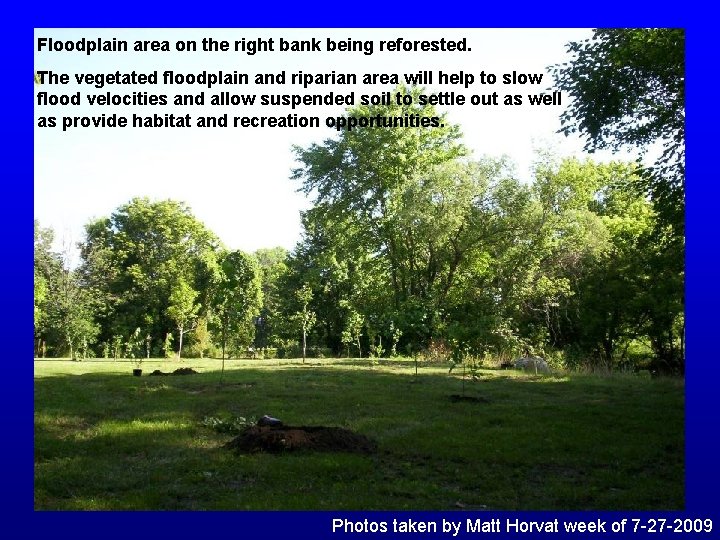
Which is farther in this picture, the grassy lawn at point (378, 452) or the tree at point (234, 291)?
the tree at point (234, 291)

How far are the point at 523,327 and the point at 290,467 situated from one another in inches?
1012

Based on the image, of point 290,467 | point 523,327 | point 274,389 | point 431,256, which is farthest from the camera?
point 431,256

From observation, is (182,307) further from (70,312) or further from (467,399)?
(467,399)

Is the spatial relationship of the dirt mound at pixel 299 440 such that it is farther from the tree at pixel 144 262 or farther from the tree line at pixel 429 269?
the tree at pixel 144 262

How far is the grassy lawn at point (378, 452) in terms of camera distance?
7.46 meters

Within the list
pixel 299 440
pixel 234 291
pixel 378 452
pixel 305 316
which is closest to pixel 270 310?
pixel 305 316

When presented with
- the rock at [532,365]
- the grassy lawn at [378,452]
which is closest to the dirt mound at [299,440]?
the grassy lawn at [378,452]

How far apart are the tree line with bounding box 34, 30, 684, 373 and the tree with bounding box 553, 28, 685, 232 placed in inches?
2.7

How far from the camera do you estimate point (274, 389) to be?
650 inches

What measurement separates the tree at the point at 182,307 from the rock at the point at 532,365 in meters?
19.7

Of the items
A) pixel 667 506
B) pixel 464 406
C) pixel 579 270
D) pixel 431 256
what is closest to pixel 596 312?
pixel 579 270

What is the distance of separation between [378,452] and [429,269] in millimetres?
27444

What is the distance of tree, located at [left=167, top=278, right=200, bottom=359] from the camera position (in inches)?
1462

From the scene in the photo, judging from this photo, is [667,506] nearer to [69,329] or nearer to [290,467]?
[290,467]
